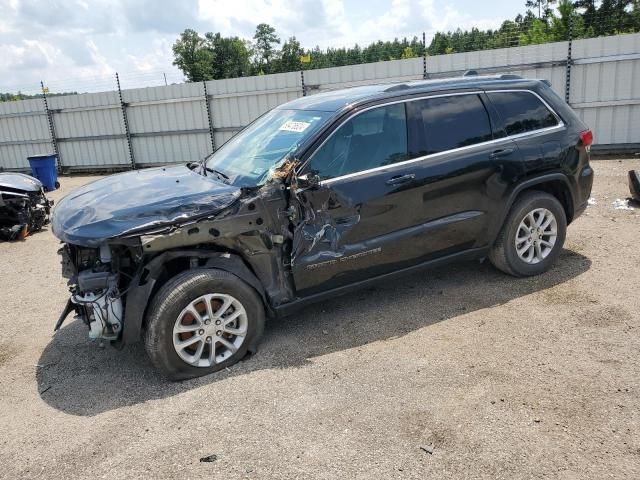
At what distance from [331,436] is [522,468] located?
103cm

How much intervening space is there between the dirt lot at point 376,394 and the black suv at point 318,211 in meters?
0.40

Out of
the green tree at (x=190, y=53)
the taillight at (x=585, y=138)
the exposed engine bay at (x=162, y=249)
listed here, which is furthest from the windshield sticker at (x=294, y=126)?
the green tree at (x=190, y=53)

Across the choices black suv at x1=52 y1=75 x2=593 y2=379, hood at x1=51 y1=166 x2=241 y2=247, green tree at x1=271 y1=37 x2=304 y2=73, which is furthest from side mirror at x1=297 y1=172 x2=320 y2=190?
green tree at x1=271 y1=37 x2=304 y2=73

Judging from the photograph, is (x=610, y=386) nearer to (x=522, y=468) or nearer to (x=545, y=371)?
(x=545, y=371)

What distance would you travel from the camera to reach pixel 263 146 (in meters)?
4.39

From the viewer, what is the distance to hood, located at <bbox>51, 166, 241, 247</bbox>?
11.2ft

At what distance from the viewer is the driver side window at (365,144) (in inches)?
156

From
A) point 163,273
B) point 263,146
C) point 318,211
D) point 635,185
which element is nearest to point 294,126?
point 263,146

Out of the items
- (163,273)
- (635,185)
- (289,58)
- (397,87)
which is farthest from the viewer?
(289,58)

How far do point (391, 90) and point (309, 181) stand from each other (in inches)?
47.4

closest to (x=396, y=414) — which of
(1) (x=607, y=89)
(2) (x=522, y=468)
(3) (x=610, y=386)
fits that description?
(2) (x=522, y=468)

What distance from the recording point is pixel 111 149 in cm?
1568

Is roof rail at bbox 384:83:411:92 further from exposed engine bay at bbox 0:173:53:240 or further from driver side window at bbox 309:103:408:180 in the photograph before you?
exposed engine bay at bbox 0:173:53:240

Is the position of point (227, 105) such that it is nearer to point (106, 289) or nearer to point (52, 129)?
point (52, 129)
